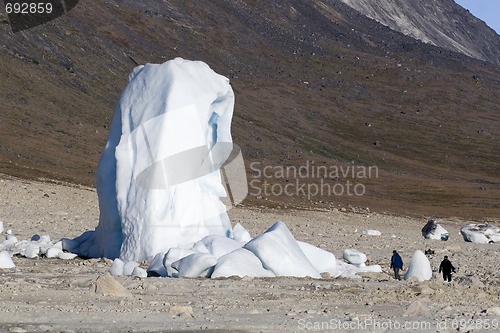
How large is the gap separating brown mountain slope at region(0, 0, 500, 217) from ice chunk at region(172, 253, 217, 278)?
2568cm

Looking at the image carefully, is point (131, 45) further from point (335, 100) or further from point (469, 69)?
point (469, 69)

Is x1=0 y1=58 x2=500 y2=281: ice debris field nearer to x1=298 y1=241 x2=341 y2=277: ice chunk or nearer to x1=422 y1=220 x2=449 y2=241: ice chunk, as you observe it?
x1=298 y1=241 x2=341 y2=277: ice chunk

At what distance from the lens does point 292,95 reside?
289 ft

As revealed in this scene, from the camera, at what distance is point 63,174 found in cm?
4522

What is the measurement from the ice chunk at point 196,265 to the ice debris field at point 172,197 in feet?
1.08

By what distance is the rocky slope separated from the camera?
441 feet

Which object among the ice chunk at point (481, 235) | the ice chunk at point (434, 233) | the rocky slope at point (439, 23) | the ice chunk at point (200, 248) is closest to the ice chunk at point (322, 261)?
the ice chunk at point (200, 248)

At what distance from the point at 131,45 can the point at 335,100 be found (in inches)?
794

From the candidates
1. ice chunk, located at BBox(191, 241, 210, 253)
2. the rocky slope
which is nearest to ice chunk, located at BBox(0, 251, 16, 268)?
ice chunk, located at BBox(191, 241, 210, 253)

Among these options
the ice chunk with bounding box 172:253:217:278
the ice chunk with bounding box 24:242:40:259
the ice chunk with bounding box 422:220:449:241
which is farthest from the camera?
the ice chunk with bounding box 422:220:449:241

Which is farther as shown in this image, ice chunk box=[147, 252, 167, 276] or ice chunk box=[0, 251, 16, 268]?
ice chunk box=[0, 251, 16, 268]

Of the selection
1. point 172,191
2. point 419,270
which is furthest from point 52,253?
point 419,270

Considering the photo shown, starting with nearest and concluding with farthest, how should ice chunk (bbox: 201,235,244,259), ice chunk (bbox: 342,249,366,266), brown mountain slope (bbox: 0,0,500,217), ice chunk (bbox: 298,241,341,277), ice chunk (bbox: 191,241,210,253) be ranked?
1. ice chunk (bbox: 191,241,210,253)
2. ice chunk (bbox: 201,235,244,259)
3. ice chunk (bbox: 298,241,341,277)
4. ice chunk (bbox: 342,249,366,266)
5. brown mountain slope (bbox: 0,0,500,217)

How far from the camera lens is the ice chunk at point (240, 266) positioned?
16.8 metres
